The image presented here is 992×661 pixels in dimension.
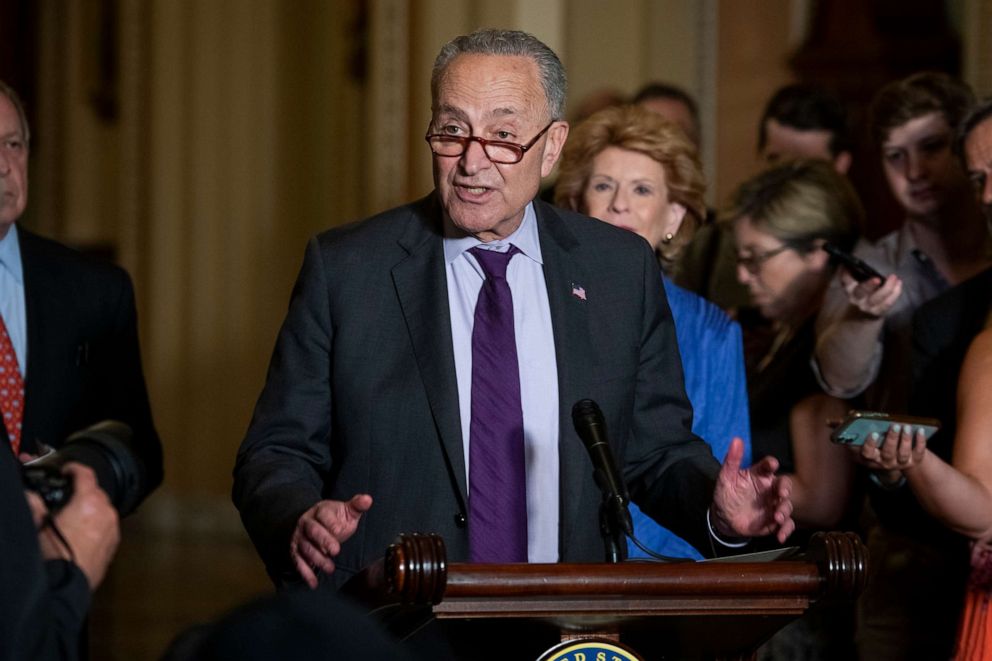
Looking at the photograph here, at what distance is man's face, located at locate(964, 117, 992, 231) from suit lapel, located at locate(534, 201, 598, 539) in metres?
1.13

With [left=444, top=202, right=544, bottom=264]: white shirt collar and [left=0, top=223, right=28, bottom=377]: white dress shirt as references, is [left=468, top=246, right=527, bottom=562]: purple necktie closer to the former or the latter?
[left=444, top=202, right=544, bottom=264]: white shirt collar

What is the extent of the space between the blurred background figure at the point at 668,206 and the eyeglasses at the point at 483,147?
97cm

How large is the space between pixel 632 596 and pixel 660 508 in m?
0.65

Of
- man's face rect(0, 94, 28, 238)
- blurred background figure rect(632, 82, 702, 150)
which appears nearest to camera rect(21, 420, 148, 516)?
man's face rect(0, 94, 28, 238)

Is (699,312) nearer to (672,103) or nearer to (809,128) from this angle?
(809,128)

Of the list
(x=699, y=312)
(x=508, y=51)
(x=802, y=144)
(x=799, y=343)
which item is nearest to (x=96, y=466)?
(x=508, y=51)

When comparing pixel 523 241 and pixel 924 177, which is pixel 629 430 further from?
pixel 924 177

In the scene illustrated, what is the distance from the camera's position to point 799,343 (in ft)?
14.0

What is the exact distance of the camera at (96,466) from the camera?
2.06 m

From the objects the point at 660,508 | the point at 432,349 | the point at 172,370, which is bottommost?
the point at 172,370

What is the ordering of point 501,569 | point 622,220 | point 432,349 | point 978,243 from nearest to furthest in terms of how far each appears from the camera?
point 501,569 < point 432,349 < point 622,220 < point 978,243

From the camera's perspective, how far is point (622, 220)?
395cm

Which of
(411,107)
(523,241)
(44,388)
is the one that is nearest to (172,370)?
(411,107)

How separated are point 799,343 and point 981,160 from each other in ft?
2.35
